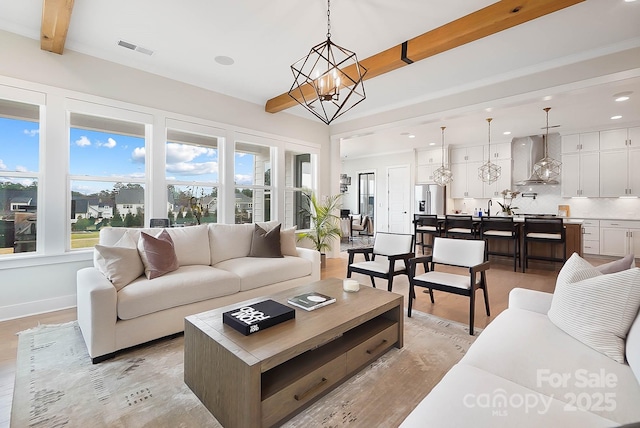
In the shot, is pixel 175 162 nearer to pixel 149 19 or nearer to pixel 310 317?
pixel 149 19

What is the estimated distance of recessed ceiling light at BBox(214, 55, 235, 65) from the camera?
3572 mm

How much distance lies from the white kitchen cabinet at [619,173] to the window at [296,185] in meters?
6.25

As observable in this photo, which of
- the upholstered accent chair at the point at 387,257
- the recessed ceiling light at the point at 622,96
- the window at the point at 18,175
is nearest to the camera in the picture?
the window at the point at 18,175

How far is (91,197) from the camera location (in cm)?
351

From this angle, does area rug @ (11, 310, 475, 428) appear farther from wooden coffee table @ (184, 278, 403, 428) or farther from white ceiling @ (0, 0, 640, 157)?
white ceiling @ (0, 0, 640, 157)

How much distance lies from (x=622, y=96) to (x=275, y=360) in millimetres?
6206

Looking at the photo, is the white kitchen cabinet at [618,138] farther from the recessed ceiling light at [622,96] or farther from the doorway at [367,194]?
the doorway at [367,194]

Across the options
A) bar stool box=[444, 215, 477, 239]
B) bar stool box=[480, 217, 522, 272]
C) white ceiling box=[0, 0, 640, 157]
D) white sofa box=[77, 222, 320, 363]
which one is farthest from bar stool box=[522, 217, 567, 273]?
white sofa box=[77, 222, 320, 363]

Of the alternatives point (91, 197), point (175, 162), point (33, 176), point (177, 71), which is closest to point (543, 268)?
point (175, 162)

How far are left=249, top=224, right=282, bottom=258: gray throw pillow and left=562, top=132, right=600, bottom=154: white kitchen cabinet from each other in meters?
7.06

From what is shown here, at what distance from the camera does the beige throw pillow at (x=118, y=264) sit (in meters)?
2.35

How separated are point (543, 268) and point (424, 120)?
3.35 metres

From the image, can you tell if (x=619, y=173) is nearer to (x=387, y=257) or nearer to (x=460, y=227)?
(x=460, y=227)

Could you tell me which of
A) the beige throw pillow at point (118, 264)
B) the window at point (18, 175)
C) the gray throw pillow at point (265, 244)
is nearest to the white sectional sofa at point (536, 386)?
the beige throw pillow at point (118, 264)
